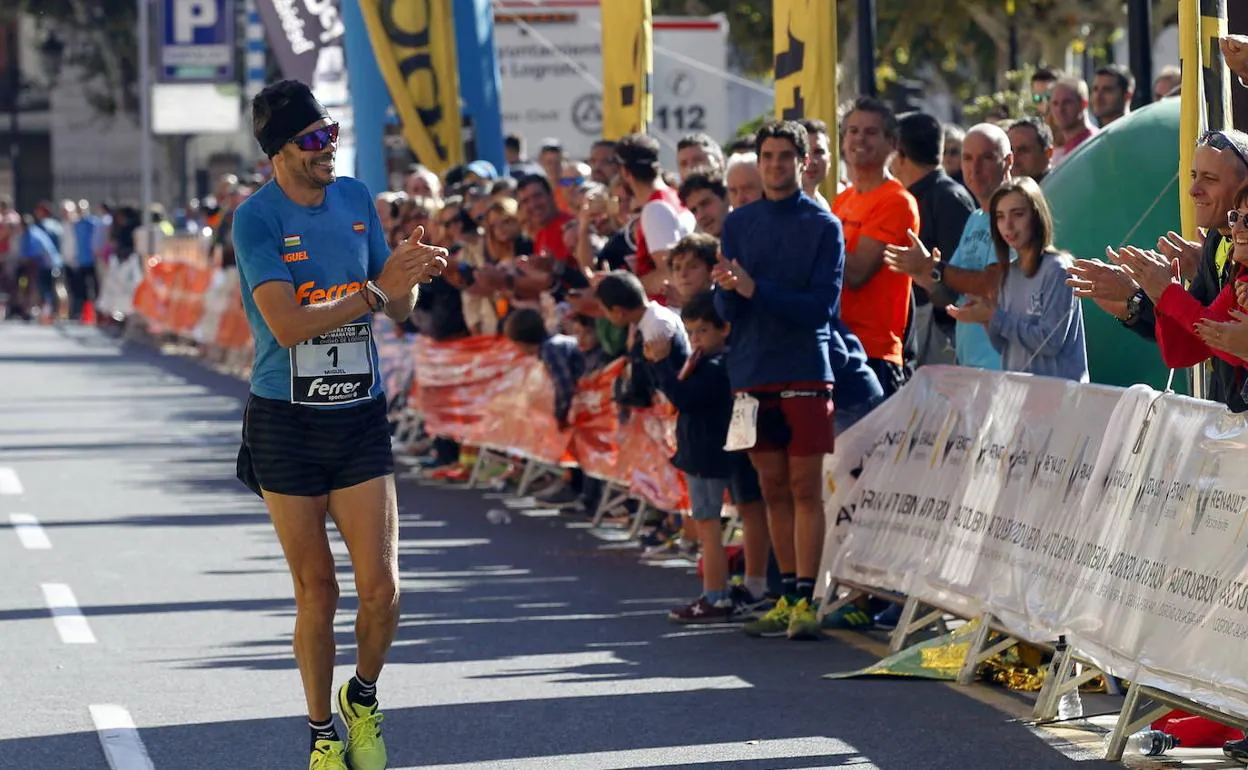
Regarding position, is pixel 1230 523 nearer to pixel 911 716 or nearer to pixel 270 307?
pixel 911 716

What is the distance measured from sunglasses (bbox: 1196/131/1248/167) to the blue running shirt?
2.56 meters

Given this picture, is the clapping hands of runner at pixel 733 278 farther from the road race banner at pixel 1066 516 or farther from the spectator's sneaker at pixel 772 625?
the spectator's sneaker at pixel 772 625

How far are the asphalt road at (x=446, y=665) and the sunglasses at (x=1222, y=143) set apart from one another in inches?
73.0

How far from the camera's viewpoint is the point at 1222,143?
7.52 metres

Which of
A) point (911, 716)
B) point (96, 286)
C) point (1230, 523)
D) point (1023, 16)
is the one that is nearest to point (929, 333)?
point (911, 716)

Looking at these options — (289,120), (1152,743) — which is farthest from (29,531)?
(1152,743)

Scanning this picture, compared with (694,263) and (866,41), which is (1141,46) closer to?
(866,41)

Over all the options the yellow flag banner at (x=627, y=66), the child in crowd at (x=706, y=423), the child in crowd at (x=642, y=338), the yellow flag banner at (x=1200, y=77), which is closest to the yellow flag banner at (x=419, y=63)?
the yellow flag banner at (x=627, y=66)

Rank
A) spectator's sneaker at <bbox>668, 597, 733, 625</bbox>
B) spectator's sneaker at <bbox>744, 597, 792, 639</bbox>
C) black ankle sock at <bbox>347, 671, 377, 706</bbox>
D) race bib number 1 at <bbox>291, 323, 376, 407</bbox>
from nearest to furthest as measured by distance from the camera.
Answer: race bib number 1 at <bbox>291, 323, 376, 407</bbox>
black ankle sock at <bbox>347, 671, 377, 706</bbox>
spectator's sneaker at <bbox>744, 597, 792, 639</bbox>
spectator's sneaker at <bbox>668, 597, 733, 625</bbox>

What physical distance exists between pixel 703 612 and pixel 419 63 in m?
10.8

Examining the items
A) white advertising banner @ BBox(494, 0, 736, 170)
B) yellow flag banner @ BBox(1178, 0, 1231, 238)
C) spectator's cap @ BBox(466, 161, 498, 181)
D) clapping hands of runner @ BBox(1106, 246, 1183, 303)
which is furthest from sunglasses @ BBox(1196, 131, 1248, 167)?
white advertising banner @ BBox(494, 0, 736, 170)

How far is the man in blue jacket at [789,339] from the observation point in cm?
995

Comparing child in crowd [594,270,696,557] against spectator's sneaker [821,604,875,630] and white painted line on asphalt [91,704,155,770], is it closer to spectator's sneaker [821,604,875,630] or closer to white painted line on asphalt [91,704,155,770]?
spectator's sneaker [821,604,875,630]

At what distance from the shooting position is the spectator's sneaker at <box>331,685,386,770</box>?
7.00m
